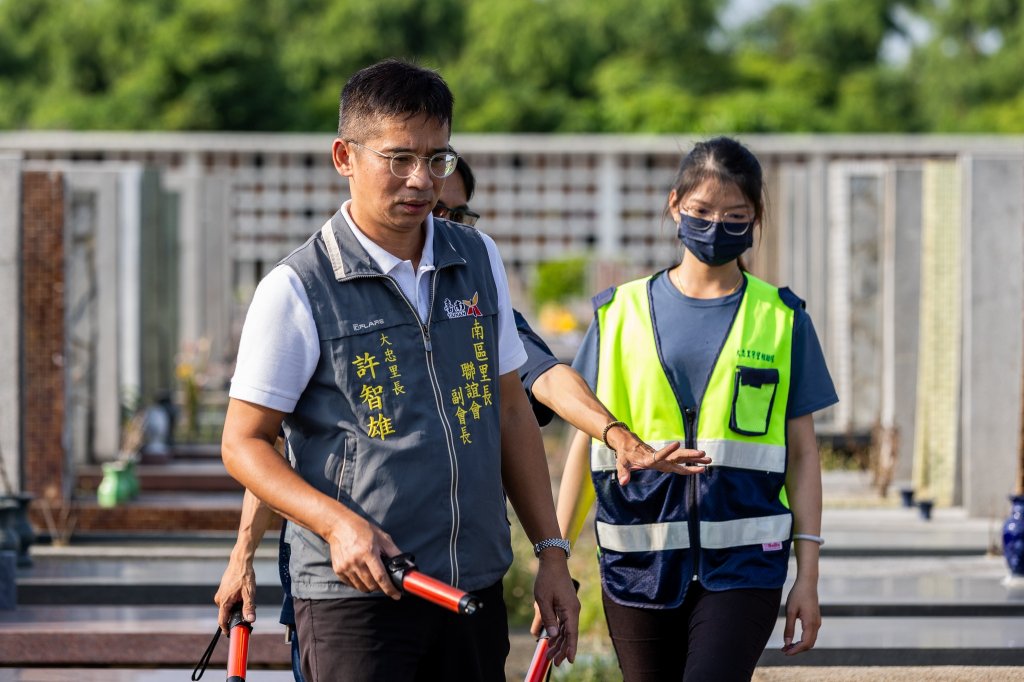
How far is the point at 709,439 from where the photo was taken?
3195 mm

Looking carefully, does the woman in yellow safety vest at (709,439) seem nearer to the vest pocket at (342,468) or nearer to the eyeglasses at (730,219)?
the eyeglasses at (730,219)

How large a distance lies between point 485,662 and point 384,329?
0.55 m

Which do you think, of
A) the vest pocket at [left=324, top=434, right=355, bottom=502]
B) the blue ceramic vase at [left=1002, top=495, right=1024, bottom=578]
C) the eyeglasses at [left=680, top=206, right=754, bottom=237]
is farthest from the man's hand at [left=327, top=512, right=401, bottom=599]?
the blue ceramic vase at [left=1002, top=495, right=1024, bottom=578]

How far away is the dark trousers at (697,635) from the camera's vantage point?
3.01 meters

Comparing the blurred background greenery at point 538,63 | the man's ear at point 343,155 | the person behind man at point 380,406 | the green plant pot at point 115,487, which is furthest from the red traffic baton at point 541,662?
the blurred background greenery at point 538,63

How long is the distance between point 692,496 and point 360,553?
3.34ft

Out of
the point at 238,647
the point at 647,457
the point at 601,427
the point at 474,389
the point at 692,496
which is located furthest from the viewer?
the point at 692,496

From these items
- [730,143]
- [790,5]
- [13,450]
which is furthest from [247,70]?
[730,143]

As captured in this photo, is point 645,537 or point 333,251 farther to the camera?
point 645,537

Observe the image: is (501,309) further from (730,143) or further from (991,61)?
(991,61)

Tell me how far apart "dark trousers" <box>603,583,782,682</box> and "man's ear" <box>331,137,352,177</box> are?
1078mm

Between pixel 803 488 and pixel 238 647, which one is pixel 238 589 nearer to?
→ pixel 238 647

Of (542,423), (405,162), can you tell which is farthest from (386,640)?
(542,423)

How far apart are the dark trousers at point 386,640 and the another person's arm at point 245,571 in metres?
0.24
